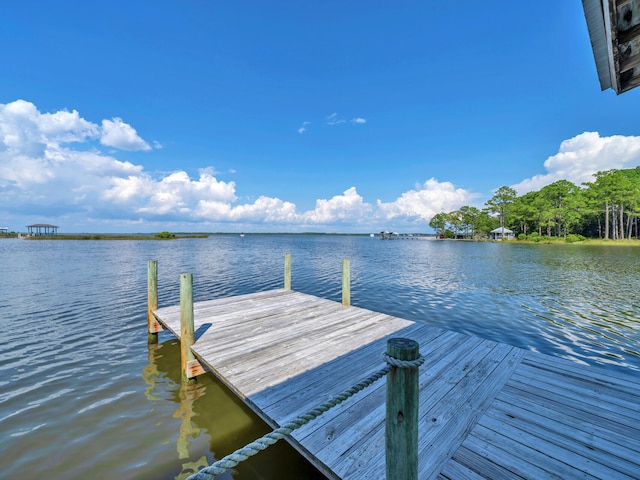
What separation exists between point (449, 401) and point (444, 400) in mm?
59

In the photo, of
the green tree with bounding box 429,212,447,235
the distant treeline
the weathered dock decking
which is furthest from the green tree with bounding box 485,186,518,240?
Result: the weathered dock decking

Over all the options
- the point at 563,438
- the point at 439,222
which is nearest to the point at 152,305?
the point at 563,438

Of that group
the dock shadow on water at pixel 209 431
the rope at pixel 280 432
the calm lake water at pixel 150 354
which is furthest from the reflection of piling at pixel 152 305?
the rope at pixel 280 432

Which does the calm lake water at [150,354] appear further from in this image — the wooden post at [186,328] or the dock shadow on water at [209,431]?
the wooden post at [186,328]

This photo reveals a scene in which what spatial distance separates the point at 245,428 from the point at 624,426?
482cm

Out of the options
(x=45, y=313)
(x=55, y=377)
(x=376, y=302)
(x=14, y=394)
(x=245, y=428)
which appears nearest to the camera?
(x=245, y=428)

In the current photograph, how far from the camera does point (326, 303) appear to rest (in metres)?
8.20

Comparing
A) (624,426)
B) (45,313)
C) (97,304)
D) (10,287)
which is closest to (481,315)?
(624,426)

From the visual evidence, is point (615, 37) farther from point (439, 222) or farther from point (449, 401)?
point (439, 222)

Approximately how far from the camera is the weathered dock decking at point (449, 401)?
2.52 metres

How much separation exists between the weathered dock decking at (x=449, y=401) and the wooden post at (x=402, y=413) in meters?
1.04

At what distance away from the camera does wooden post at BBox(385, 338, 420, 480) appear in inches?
59.6

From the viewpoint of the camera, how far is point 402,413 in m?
1.55

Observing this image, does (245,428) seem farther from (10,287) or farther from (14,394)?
(10,287)
